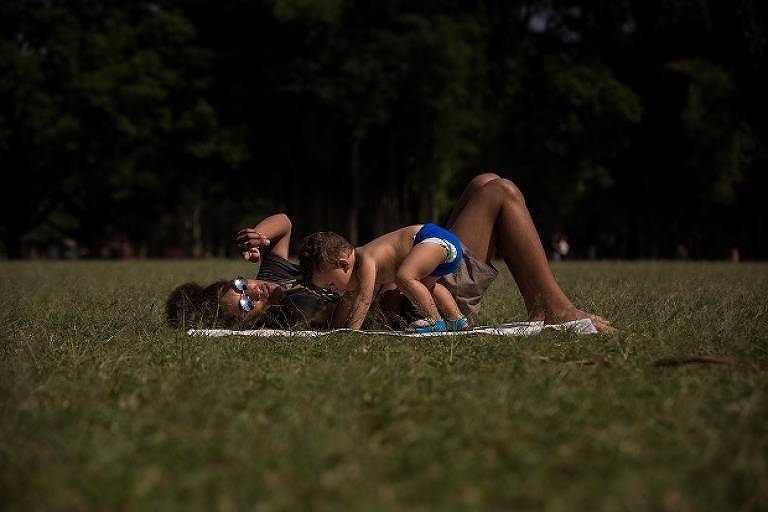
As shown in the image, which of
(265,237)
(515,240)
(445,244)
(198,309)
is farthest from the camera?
(265,237)

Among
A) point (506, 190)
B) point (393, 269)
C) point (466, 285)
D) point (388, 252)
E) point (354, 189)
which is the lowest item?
point (466, 285)

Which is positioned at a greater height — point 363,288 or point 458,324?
point 363,288

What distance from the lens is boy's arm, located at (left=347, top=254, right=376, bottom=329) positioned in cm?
646

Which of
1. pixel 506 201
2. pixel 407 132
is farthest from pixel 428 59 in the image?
pixel 506 201

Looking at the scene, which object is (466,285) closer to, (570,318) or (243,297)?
(570,318)

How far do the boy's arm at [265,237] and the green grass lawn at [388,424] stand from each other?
3.87 feet

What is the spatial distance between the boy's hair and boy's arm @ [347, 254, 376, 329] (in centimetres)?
15

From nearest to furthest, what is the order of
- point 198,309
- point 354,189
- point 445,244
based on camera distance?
point 445,244 < point 198,309 < point 354,189

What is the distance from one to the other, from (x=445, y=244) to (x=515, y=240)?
644 mm

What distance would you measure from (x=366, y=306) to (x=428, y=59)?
2692cm

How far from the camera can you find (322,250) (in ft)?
21.1

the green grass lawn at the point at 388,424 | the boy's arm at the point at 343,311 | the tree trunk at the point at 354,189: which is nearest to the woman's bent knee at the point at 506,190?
the green grass lawn at the point at 388,424

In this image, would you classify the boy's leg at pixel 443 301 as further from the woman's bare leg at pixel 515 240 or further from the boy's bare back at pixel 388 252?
the woman's bare leg at pixel 515 240

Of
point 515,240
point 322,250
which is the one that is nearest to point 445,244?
point 515,240
